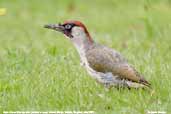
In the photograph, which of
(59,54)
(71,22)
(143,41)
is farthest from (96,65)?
(143,41)

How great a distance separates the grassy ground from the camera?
770 centimetres

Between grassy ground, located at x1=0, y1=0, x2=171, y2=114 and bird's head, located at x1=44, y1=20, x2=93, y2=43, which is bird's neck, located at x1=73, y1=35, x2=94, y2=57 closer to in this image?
bird's head, located at x1=44, y1=20, x2=93, y2=43

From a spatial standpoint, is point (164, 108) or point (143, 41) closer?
point (164, 108)

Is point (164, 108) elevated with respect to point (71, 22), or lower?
lower

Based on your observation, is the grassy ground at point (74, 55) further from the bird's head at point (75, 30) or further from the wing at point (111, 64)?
the bird's head at point (75, 30)

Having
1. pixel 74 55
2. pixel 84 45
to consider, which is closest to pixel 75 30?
pixel 84 45

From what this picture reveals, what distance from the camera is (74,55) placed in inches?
415

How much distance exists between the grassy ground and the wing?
0.17 metres

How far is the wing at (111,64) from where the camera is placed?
8031 mm

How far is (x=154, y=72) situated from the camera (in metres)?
8.91

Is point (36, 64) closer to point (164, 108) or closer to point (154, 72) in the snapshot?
point (154, 72)

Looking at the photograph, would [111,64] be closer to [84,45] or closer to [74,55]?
[84,45]

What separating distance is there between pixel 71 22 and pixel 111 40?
378 centimetres

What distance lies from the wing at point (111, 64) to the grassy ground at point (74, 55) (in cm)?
17
